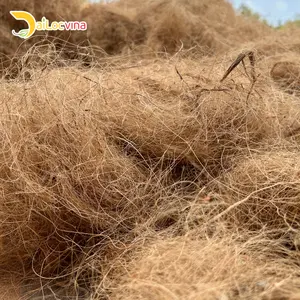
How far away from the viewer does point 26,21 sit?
85.0 inches

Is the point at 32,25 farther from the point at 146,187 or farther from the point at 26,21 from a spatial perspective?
the point at 146,187

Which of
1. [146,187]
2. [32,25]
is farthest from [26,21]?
[146,187]

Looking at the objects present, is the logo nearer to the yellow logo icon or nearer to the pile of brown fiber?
the yellow logo icon

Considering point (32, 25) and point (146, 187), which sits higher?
point (32, 25)

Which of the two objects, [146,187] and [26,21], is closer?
[146,187]

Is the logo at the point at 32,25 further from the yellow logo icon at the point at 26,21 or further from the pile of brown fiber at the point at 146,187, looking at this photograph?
the pile of brown fiber at the point at 146,187

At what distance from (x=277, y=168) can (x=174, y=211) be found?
26 cm

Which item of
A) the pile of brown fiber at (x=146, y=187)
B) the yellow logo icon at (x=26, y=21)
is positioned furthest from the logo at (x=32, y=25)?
the pile of brown fiber at (x=146, y=187)

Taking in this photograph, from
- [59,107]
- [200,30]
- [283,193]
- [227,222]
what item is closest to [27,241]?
[59,107]

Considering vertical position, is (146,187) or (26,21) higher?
(26,21)

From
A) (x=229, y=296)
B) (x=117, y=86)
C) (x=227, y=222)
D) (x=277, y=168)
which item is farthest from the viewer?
(x=117, y=86)

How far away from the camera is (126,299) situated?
2.73 ft

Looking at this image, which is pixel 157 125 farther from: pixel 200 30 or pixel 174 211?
pixel 200 30

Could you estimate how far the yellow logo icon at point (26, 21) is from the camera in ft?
7.01
